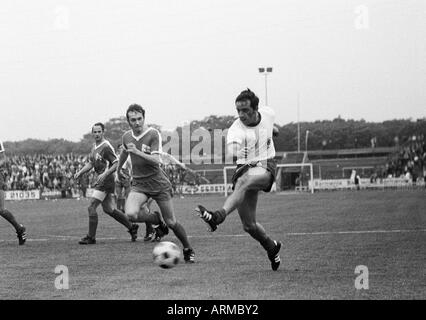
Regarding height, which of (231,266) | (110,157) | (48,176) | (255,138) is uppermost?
(255,138)

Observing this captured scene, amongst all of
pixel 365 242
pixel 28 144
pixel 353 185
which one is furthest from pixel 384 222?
pixel 28 144

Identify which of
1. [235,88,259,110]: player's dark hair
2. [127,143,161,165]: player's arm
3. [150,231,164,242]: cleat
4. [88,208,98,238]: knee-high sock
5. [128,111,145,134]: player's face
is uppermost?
[235,88,259,110]: player's dark hair

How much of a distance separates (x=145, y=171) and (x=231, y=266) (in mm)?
2396

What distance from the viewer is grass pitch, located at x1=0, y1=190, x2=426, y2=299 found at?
8.39 m

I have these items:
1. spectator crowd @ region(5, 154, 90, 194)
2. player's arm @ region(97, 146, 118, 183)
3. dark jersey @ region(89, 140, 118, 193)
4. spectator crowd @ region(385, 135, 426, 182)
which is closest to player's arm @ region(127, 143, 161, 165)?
player's arm @ region(97, 146, 118, 183)

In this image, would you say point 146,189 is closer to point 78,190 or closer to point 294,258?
point 294,258

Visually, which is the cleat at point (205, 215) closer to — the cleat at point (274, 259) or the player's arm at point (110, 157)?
the cleat at point (274, 259)

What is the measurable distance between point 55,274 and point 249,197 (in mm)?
2991

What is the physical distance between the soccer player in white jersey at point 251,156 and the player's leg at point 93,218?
612 cm

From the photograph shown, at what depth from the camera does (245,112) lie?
9.88 m

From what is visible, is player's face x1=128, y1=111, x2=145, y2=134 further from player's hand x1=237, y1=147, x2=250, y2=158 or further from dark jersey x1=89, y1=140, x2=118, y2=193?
dark jersey x1=89, y1=140, x2=118, y2=193

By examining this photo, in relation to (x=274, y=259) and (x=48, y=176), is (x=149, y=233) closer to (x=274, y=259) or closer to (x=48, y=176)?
(x=274, y=259)

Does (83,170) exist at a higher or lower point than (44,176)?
higher

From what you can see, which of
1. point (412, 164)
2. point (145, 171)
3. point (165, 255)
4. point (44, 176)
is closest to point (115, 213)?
point (145, 171)
